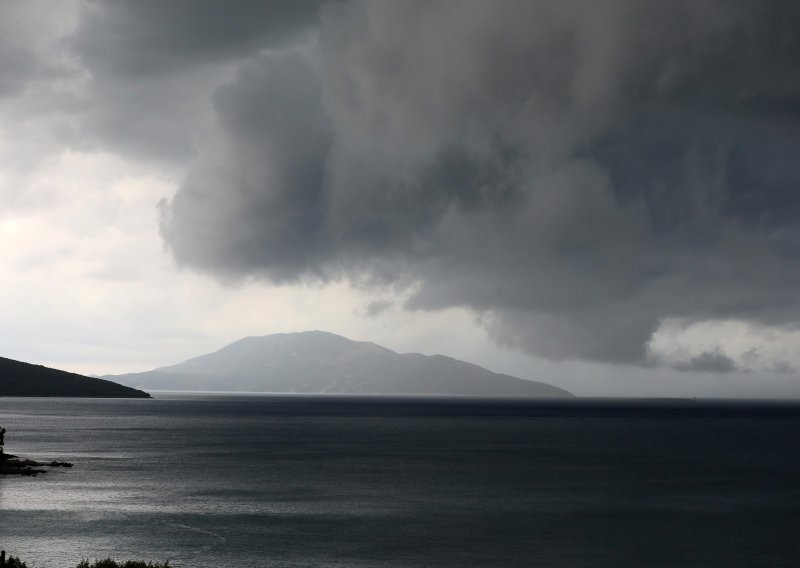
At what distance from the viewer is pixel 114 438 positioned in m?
176

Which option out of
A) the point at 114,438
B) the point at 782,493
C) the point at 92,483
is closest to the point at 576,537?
the point at 782,493

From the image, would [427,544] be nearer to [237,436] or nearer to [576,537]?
[576,537]

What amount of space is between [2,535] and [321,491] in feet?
123

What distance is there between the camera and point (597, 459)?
14025 cm

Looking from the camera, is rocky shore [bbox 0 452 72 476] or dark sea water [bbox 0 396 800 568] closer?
dark sea water [bbox 0 396 800 568]

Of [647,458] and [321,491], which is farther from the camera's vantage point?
[647,458]

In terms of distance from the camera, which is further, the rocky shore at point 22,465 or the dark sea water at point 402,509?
the rocky shore at point 22,465

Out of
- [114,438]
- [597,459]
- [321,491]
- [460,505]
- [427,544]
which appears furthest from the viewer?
[114,438]

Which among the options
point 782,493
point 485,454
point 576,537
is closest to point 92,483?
point 576,537

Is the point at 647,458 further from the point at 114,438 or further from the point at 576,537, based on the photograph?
the point at 114,438

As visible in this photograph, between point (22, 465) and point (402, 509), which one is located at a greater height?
point (402, 509)

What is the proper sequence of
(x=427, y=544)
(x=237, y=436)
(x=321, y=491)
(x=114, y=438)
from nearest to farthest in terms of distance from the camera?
(x=427, y=544), (x=321, y=491), (x=114, y=438), (x=237, y=436)

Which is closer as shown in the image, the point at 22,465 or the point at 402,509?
the point at 402,509

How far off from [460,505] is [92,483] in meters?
45.4
